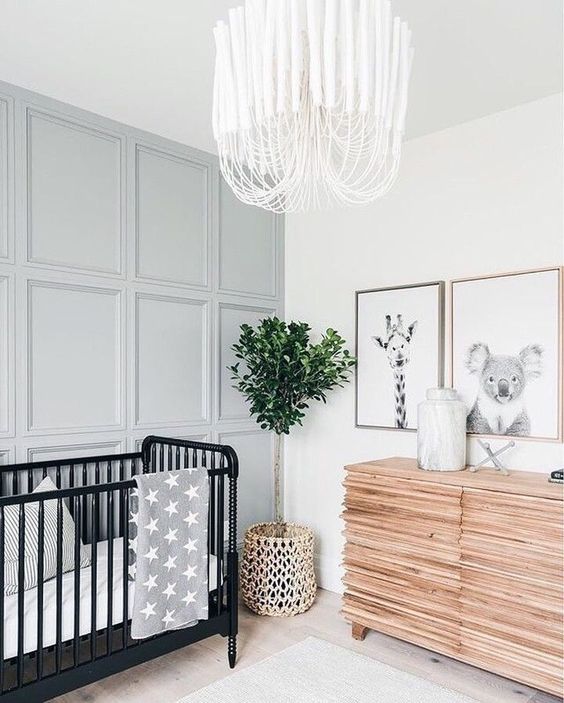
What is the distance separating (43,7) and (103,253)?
1.14 meters

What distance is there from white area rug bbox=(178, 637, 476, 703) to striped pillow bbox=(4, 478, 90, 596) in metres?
0.74

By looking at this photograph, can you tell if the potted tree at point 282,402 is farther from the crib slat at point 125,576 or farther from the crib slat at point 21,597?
the crib slat at point 21,597

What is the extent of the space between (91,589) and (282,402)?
141cm

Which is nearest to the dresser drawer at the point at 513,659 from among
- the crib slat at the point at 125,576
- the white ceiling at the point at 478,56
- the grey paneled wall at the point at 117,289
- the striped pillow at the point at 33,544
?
the crib slat at the point at 125,576

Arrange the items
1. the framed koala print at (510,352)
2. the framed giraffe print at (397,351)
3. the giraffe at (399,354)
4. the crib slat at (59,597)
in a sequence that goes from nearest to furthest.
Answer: the crib slat at (59,597), the framed koala print at (510,352), the framed giraffe print at (397,351), the giraffe at (399,354)

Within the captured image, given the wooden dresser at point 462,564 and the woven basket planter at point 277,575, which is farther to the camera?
the woven basket planter at point 277,575

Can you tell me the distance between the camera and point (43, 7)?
82.9 inches

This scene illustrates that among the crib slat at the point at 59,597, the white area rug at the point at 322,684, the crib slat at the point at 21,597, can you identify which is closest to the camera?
the crib slat at the point at 21,597

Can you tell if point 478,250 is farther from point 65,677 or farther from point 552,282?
point 65,677

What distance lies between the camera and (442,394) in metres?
2.86

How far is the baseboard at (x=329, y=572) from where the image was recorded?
11.5 feet

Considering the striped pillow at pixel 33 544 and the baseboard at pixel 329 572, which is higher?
the striped pillow at pixel 33 544

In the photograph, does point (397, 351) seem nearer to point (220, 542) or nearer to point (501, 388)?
point (501, 388)

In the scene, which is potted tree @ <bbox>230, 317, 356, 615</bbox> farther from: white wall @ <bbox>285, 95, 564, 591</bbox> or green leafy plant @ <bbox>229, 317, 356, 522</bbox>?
white wall @ <bbox>285, 95, 564, 591</bbox>
